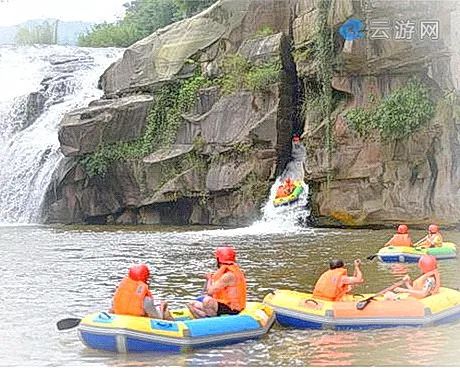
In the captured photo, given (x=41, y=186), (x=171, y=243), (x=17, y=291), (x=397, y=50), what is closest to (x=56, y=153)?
(x=41, y=186)

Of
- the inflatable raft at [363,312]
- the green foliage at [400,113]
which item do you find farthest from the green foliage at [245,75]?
the inflatable raft at [363,312]

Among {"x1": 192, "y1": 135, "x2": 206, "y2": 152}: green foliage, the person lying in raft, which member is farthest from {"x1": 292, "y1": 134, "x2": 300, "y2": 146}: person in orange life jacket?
{"x1": 192, "y1": 135, "x2": 206, "y2": 152}: green foliage

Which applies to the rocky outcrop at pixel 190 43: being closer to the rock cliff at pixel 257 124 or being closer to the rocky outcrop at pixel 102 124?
the rock cliff at pixel 257 124

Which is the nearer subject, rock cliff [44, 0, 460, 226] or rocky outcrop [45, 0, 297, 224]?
rock cliff [44, 0, 460, 226]

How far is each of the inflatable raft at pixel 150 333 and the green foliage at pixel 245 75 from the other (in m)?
16.3

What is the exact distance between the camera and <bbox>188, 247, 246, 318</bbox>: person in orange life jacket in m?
8.61

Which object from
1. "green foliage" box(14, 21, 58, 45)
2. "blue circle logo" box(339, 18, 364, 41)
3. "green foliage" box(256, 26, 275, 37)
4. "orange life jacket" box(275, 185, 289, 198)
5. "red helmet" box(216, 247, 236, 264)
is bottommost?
"red helmet" box(216, 247, 236, 264)

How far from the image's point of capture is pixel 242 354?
7.80 meters

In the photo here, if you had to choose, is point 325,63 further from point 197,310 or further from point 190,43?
point 197,310

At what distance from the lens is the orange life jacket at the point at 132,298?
26.4 feet

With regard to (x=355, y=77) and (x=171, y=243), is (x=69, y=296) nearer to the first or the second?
(x=171, y=243)

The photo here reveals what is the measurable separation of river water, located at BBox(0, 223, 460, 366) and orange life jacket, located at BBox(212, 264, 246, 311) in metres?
0.54

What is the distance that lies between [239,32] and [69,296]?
16.3m

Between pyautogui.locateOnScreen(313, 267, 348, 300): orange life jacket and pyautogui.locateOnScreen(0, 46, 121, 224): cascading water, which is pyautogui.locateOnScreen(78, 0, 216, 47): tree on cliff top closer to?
pyautogui.locateOnScreen(0, 46, 121, 224): cascading water
